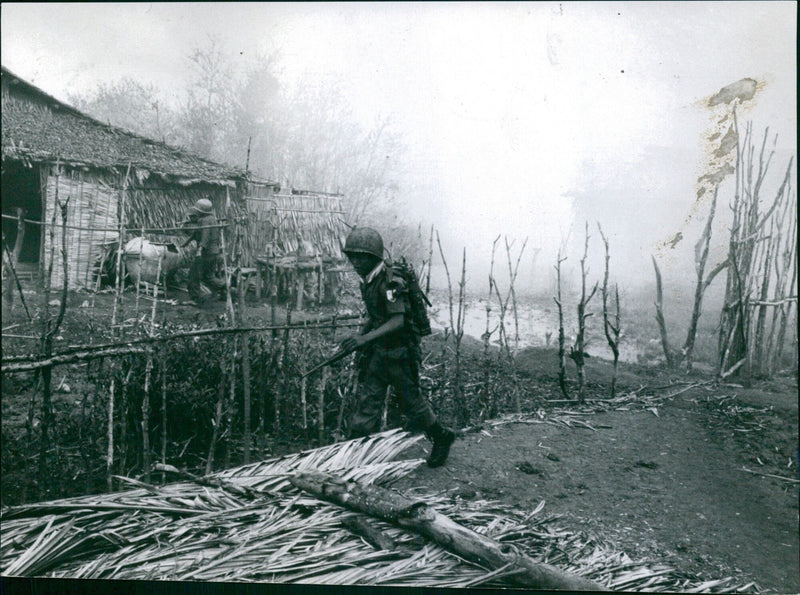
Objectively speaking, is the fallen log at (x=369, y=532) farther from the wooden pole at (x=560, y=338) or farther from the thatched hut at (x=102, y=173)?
the thatched hut at (x=102, y=173)

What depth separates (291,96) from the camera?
3.56m

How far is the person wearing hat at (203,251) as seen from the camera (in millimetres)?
4449

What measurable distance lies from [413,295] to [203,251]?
2.10 m

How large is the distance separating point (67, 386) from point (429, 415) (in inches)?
122

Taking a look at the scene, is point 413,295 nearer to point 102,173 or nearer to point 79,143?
point 102,173

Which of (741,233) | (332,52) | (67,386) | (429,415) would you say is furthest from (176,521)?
(741,233)

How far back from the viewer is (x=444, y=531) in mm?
2590

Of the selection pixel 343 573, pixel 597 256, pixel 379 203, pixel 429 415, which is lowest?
pixel 343 573

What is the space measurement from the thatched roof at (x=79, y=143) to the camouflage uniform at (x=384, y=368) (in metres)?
1.58

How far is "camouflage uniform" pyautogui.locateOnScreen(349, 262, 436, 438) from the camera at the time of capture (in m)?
3.26

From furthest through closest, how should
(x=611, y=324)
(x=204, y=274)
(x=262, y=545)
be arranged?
(x=204, y=274)
(x=611, y=324)
(x=262, y=545)

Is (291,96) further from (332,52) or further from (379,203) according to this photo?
(379,203)

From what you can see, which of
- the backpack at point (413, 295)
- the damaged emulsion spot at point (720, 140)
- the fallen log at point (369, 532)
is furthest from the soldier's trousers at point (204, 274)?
the damaged emulsion spot at point (720, 140)

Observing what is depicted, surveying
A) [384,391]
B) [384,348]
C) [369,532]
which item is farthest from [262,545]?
[384,348]
